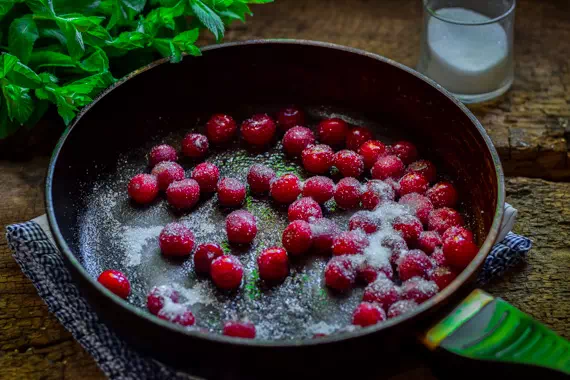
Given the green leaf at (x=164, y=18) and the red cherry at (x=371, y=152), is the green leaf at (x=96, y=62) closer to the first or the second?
the green leaf at (x=164, y=18)

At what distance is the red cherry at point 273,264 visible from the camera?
46.8 inches

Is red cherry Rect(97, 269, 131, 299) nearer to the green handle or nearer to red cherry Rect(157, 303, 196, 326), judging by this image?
red cherry Rect(157, 303, 196, 326)

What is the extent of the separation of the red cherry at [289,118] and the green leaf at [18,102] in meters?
0.49

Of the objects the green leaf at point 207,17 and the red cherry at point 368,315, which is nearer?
the red cherry at point 368,315

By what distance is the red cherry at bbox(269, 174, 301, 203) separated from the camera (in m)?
1.34

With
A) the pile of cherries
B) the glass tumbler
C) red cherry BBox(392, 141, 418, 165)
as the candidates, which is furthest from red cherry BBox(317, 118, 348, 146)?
the glass tumbler

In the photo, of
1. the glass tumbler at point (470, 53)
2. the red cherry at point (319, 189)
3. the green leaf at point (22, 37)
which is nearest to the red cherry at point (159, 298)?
the red cherry at point (319, 189)

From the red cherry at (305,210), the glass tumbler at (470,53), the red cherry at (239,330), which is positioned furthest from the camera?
the glass tumbler at (470,53)

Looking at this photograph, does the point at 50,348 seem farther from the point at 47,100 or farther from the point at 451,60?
the point at 451,60

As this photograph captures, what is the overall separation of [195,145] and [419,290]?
56 cm

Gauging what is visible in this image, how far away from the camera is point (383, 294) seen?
1.13 meters

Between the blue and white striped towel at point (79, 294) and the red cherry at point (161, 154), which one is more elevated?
the red cherry at point (161, 154)

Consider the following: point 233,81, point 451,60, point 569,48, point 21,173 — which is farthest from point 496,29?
point 21,173

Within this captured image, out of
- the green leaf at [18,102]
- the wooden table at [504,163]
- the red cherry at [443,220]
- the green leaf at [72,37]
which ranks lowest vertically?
the wooden table at [504,163]
